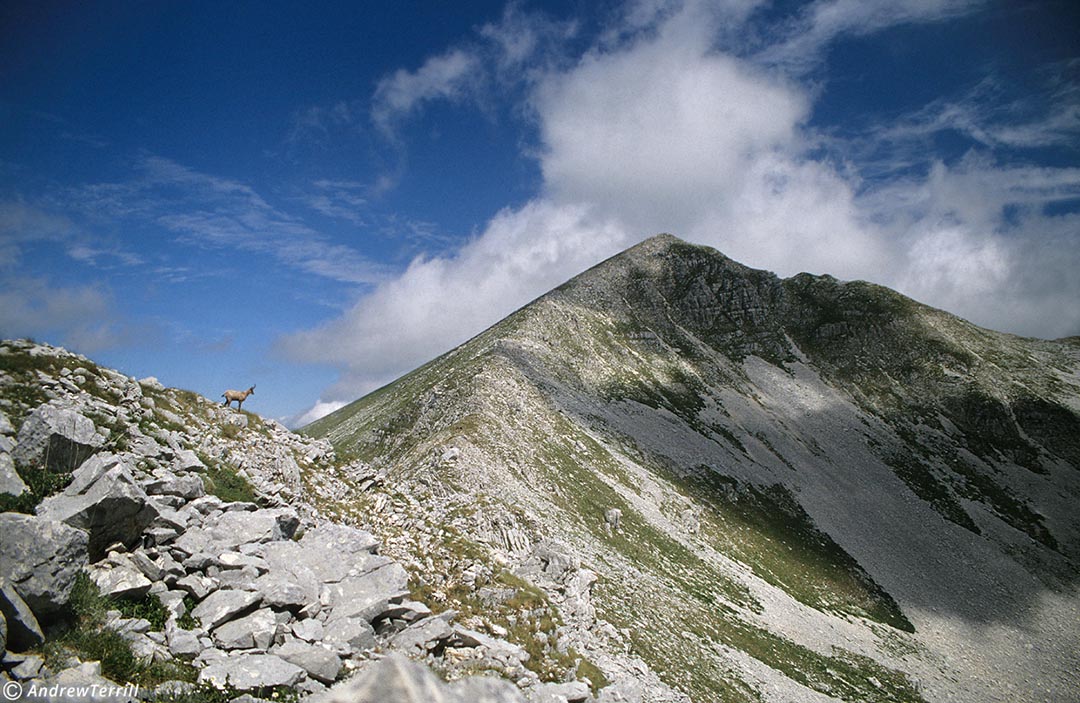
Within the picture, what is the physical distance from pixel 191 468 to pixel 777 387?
112 m

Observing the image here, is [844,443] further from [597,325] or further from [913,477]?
[597,325]

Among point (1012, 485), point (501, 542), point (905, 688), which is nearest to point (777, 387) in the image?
point (1012, 485)

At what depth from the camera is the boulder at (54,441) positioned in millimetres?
13602

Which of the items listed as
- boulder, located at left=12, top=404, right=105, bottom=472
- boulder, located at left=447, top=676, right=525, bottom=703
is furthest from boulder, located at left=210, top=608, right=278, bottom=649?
boulder, located at left=447, top=676, right=525, bottom=703

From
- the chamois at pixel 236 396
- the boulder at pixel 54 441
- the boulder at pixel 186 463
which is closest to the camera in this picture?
the boulder at pixel 54 441

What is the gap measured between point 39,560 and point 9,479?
12.7ft

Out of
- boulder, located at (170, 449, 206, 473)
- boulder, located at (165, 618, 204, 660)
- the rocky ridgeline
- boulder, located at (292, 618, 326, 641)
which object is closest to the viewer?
the rocky ridgeline

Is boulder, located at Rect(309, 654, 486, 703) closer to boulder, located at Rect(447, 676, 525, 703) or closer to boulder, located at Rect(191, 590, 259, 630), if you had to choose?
boulder, located at Rect(447, 676, 525, 703)

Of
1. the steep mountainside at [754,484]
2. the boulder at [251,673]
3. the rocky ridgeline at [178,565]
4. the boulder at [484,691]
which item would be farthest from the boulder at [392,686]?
the steep mountainside at [754,484]

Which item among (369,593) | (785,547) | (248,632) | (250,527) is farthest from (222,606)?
(785,547)

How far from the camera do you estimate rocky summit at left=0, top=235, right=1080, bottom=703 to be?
12047 millimetres

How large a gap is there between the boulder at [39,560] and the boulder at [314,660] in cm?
469

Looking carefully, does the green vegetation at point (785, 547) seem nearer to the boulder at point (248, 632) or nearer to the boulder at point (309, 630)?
the boulder at point (309, 630)

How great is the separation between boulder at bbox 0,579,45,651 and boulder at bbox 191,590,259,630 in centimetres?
317
